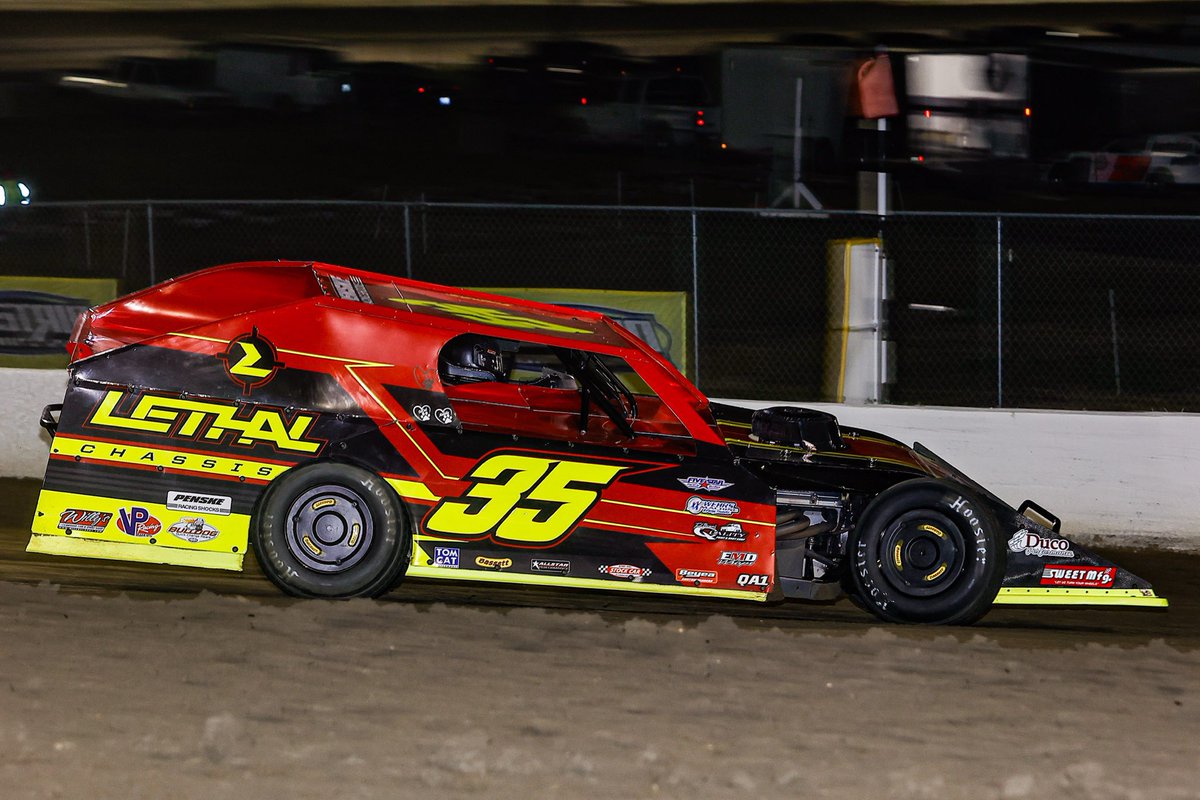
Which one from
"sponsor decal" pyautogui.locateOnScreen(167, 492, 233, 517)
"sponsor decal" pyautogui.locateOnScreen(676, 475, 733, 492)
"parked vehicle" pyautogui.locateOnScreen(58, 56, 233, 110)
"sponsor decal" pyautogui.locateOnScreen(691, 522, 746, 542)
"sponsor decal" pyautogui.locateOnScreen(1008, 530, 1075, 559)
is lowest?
"sponsor decal" pyautogui.locateOnScreen(1008, 530, 1075, 559)

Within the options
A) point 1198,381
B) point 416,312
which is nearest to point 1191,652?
point 416,312

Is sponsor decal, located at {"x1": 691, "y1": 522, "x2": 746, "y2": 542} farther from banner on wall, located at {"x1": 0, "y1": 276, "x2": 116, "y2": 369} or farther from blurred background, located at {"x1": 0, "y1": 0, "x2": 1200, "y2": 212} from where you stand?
blurred background, located at {"x1": 0, "y1": 0, "x2": 1200, "y2": 212}

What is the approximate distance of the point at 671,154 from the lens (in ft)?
82.3

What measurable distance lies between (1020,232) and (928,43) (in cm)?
482

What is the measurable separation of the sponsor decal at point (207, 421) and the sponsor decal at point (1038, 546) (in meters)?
3.44

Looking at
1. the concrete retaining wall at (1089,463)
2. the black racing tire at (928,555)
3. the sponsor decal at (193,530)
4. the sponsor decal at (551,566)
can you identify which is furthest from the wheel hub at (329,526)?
the concrete retaining wall at (1089,463)

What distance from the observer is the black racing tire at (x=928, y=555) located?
6.45 meters

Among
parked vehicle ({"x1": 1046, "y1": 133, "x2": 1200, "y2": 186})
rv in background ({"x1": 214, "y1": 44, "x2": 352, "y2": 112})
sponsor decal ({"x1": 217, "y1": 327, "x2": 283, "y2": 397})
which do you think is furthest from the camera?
rv in background ({"x1": 214, "y1": 44, "x2": 352, "y2": 112})

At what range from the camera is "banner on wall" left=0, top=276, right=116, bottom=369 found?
10.5 metres

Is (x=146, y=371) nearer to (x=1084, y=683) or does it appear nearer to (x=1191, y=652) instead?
(x=1084, y=683)

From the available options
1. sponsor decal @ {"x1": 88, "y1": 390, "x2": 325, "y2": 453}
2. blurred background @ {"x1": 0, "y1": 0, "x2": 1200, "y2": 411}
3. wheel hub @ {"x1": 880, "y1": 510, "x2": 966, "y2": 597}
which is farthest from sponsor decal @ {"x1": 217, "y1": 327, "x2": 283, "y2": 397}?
blurred background @ {"x1": 0, "y1": 0, "x2": 1200, "y2": 411}

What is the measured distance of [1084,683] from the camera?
217 inches

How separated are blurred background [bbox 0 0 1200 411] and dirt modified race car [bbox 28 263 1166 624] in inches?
315

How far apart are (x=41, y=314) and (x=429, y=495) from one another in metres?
5.63
